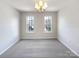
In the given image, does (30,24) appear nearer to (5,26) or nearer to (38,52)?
(5,26)

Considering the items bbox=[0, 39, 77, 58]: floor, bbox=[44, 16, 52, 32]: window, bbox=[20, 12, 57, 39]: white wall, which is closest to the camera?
bbox=[0, 39, 77, 58]: floor

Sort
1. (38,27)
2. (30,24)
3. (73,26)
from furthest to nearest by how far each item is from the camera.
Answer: (30,24) < (38,27) < (73,26)

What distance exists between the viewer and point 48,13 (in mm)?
10133

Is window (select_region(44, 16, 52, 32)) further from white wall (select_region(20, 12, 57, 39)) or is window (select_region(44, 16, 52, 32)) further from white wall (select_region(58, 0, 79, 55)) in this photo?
white wall (select_region(58, 0, 79, 55))

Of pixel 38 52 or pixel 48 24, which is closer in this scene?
pixel 38 52

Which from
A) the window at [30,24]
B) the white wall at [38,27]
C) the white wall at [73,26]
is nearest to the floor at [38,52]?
the white wall at [73,26]

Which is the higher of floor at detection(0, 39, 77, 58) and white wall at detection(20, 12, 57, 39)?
white wall at detection(20, 12, 57, 39)

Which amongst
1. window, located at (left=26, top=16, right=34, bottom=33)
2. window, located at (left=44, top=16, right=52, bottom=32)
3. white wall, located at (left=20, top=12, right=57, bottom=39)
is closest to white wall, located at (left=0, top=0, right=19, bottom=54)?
white wall, located at (left=20, top=12, right=57, bottom=39)

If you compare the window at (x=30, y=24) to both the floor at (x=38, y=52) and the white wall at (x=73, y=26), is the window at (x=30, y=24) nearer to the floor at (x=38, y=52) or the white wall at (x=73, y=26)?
the floor at (x=38, y=52)

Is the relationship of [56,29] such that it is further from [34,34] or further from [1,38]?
[1,38]

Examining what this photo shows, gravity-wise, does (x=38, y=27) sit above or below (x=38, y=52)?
above

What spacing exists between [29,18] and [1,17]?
17.5ft

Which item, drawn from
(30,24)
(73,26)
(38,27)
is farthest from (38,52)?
(30,24)

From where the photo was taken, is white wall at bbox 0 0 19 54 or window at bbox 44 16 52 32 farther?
window at bbox 44 16 52 32
